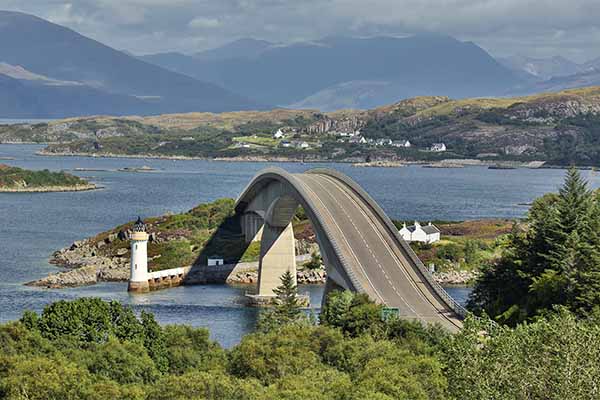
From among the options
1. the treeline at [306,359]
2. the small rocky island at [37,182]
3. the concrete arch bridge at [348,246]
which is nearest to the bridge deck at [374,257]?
the concrete arch bridge at [348,246]

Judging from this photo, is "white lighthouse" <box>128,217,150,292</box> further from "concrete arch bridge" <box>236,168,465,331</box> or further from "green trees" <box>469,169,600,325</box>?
"green trees" <box>469,169,600,325</box>

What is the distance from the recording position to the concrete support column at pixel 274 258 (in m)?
72.6

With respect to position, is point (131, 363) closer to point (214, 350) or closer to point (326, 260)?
point (214, 350)

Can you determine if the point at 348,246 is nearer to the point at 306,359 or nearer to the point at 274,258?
the point at 274,258

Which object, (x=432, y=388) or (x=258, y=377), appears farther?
(x=258, y=377)

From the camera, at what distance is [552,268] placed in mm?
46438

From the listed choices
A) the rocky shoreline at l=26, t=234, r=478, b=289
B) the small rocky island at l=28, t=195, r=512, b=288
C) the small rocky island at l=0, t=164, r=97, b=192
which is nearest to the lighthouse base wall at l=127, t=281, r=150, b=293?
the rocky shoreline at l=26, t=234, r=478, b=289

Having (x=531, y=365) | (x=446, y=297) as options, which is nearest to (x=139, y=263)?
(x=446, y=297)

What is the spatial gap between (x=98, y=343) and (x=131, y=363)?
552cm

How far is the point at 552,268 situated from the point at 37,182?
12759 centimetres

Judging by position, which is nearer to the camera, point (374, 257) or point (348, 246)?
point (374, 257)

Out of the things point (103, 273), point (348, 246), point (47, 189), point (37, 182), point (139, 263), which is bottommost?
point (47, 189)

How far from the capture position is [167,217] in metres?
99.7

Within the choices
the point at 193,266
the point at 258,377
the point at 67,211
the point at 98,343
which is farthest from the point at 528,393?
the point at 67,211
